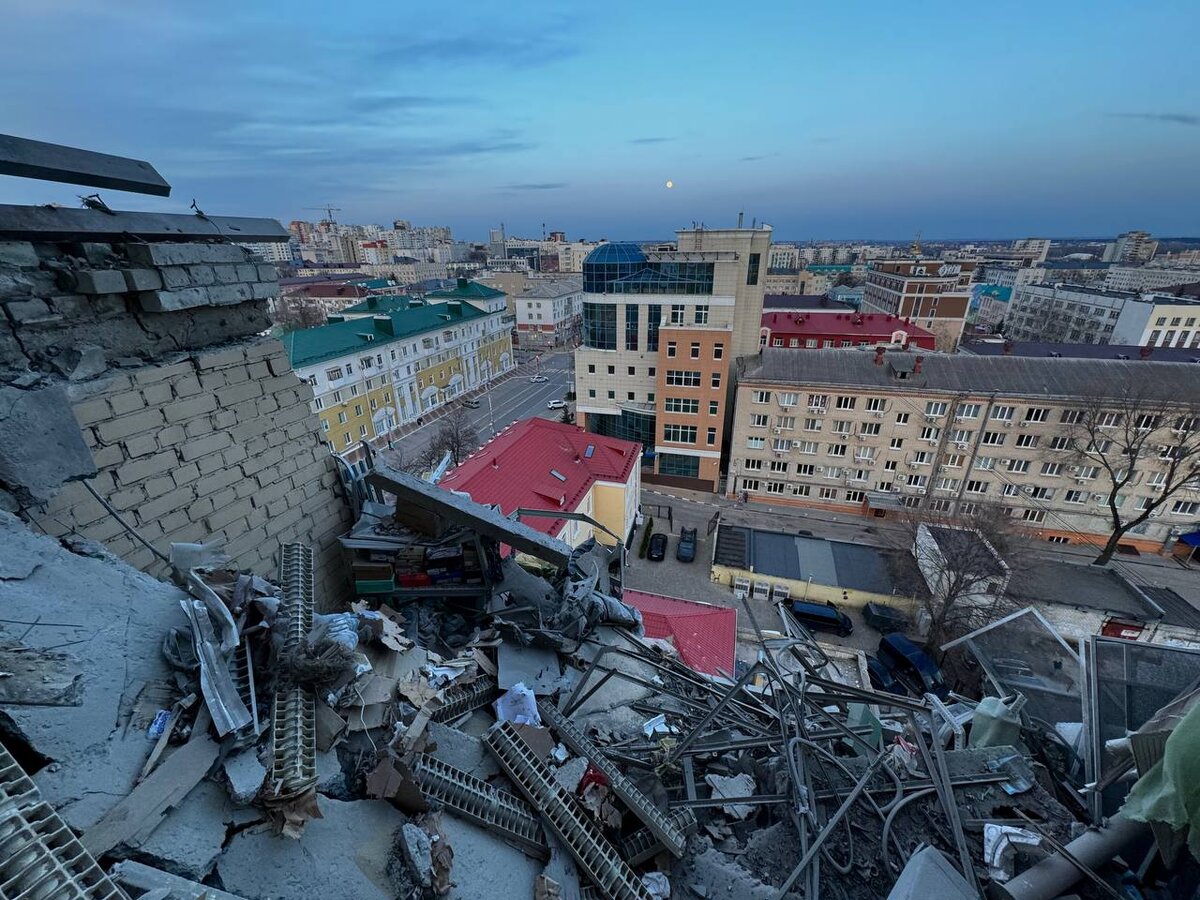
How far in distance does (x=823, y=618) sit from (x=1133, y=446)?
1579 centimetres

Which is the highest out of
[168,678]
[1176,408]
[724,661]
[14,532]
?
[14,532]

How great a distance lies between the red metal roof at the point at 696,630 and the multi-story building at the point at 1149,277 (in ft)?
372

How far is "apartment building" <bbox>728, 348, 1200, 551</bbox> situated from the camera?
22.0m

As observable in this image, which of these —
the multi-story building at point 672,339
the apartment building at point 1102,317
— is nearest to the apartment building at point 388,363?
the multi-story building at point 672,339

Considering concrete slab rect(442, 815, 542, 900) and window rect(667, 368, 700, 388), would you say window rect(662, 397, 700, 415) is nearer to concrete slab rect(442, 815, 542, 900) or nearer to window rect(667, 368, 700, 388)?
window rect(667, 368, 700, 388)

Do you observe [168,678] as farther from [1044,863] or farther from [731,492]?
[731,492]

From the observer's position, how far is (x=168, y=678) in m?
3.19

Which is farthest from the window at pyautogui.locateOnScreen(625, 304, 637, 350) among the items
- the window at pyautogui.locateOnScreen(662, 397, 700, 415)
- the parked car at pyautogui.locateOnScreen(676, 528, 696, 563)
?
the parked car at pyautogui.locateOnScreen(676, 528, 696, 563)

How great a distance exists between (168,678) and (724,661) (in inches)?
410

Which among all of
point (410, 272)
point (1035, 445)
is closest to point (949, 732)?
point (1035, 445)

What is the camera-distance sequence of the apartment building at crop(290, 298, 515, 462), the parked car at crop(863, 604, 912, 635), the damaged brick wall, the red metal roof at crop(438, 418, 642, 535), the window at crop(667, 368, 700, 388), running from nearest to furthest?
the damaged brick wall → the red metal roof at crop(438, 418, 642, 535) → the parked car at crop(863, 604, 912, 635) → the window at crop(667, 368, 700, 388) → the apartment building at crop(290, 298, 515, 462)

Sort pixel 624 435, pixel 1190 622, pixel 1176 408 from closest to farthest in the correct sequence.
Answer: pixel 1190 622 → pixel 1176 408 → pixel 624 435

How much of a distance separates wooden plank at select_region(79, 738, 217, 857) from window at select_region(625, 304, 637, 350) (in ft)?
83.0

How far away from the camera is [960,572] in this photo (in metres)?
15.9
